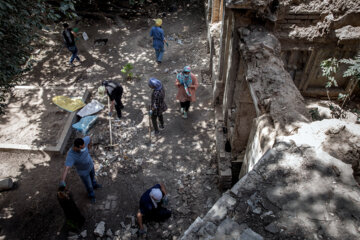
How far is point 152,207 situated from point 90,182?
1428 millimetres

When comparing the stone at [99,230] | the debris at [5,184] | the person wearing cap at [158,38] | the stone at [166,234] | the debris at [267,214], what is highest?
the person wearing cap at [158,38]

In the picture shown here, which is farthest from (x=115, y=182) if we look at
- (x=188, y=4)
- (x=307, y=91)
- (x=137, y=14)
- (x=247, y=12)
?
(x=188, y=4)

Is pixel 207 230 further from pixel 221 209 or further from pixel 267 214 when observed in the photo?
pixel 267 214

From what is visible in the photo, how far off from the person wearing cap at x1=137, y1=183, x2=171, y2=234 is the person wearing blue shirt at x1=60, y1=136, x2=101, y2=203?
1.22m

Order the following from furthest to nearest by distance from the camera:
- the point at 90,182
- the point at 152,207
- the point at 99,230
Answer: the point at 90,182, the point at 99,230, the point at 152,207

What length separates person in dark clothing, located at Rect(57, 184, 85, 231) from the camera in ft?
13.6

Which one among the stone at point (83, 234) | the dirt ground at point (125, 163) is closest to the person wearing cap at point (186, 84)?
the dirt ground at point (125, 163)

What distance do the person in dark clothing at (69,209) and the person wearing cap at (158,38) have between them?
6.09m

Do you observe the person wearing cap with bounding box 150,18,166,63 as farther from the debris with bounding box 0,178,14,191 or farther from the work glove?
the debris with bounding box 0,178,14,191

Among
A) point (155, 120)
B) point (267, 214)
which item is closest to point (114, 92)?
point (155, 120)

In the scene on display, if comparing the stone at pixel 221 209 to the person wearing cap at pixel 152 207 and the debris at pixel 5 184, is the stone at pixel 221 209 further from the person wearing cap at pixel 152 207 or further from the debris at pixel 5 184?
the debris at pixel 5 184

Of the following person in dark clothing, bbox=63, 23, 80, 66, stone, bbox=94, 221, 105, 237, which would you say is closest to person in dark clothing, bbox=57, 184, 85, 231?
stone, bbox=94, 221, 105, 237

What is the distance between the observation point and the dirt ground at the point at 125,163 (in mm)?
4898

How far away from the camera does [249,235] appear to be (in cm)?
205
